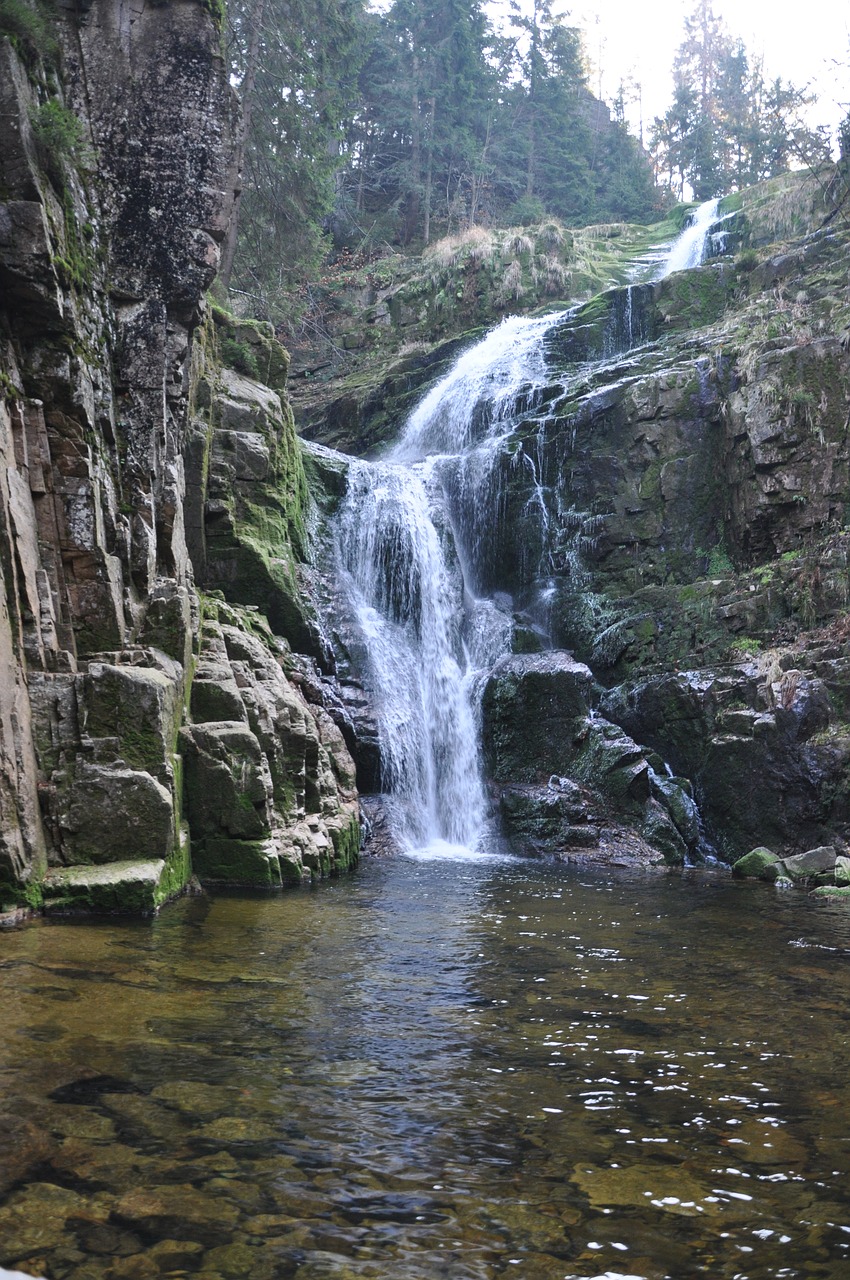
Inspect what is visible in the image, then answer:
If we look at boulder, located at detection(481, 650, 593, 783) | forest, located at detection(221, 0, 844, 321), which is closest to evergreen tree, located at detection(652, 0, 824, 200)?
forest, located at detection(221, 0, 844, 321)

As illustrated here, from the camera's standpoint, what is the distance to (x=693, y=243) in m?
27.8

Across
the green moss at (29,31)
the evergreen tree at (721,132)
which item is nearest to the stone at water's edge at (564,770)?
the green moss at (29,31)

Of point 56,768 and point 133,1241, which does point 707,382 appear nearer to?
point 56,768

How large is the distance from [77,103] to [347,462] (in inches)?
361

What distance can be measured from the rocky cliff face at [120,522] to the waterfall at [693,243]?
1767 cm

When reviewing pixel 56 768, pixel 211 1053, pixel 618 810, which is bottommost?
pixel 618 810

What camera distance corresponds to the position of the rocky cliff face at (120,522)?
781 cm

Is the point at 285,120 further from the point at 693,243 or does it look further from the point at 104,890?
the point at 104,890

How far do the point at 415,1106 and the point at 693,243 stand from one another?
28.5 meters

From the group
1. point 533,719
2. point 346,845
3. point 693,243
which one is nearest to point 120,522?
point 346,845

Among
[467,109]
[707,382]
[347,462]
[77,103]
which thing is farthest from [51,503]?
[467,109]

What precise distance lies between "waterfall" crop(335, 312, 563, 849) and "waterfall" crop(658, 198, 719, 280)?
7197 mm

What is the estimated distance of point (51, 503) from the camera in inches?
339

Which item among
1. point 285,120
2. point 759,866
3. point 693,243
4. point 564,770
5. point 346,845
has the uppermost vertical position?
point 285,120
